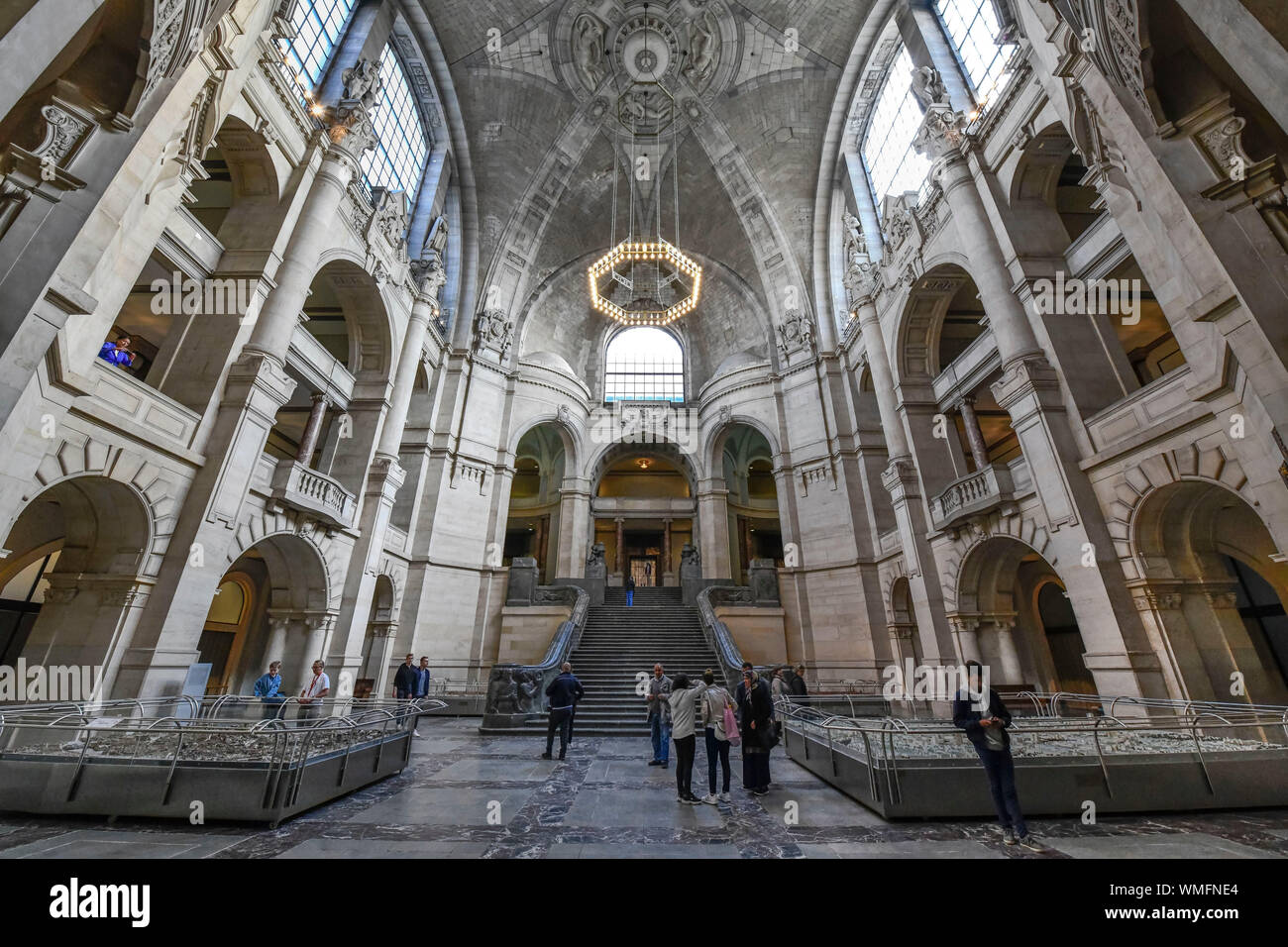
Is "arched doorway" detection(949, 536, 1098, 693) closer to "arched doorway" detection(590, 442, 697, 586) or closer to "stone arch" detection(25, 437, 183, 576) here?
"arched doorway" detection(590, 442, 697, 586)

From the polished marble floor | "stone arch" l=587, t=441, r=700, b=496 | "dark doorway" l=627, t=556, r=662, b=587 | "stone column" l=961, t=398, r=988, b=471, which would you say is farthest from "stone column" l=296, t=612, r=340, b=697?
"dark doorway" l=627, t=556, r=662, b=587

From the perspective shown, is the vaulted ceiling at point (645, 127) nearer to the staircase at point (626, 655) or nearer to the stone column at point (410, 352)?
the stone column at point (410, 352)

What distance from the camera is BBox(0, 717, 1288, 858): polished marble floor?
3.92 m

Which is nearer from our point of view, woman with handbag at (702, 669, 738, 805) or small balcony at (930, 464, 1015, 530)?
woman with handbag at (702, 669, 738, 805)

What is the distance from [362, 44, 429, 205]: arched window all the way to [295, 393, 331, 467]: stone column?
7169 millimetres

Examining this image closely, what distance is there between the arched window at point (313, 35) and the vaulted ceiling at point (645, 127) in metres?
4.87

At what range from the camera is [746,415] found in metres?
22.5

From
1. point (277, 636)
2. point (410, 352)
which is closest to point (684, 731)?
point (277, 636)

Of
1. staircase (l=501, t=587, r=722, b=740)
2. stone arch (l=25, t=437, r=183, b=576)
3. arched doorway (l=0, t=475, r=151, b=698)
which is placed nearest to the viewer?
stone arch (l=25, t=437, r=183, b=576)

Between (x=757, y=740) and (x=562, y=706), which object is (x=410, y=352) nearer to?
(x=562, y=706)

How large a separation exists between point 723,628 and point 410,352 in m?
12.6

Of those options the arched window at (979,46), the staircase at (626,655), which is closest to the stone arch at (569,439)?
the staircase at (626,655)
